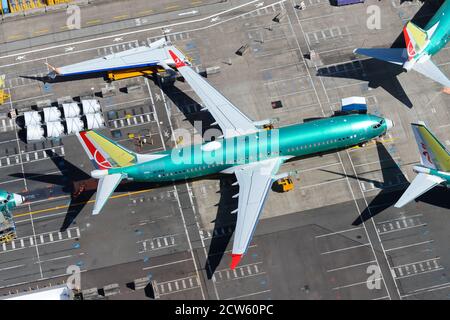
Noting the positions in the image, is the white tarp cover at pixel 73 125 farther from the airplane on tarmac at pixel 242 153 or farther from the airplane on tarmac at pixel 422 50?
the airplane on tarmac at pixel 422 50

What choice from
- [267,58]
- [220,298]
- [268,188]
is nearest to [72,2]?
[267,58]

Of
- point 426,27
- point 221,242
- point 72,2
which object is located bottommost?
point 221,242

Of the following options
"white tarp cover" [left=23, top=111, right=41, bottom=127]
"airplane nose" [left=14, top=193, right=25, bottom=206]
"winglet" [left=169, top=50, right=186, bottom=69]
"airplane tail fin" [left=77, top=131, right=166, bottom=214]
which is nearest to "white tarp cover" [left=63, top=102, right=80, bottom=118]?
"white tarp cover" [left=23, top=111, right=41, bottom=127]

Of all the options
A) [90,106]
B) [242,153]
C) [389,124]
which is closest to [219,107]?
[242,153]

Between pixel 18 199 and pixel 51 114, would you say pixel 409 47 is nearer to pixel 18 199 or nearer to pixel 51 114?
pixel 51 114

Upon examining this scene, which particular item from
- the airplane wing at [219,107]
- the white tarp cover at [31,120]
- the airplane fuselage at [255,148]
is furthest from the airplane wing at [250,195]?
the white tarp cover at [31,120]

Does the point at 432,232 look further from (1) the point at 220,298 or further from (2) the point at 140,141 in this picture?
(2) the point at 140,141

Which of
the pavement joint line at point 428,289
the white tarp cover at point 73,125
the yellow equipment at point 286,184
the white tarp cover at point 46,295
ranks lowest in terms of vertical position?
the pavement joint line at point 428,289

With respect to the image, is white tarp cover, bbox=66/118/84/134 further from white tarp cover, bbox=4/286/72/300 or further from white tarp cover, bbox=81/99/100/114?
white tarp cover, bbox=4/286/72/300
